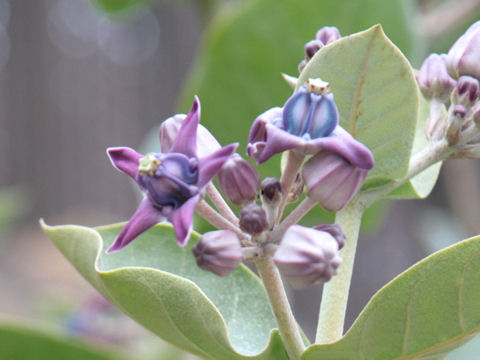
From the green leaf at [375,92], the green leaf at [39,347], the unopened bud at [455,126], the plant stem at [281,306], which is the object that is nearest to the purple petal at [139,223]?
the plant stem at [281,306]

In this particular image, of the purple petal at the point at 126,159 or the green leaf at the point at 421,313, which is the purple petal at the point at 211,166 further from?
the green leaf at the point at 421,313

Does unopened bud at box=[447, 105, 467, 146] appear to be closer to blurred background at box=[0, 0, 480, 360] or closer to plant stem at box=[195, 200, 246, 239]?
plant stem at box=[195, 200, 246, 239]

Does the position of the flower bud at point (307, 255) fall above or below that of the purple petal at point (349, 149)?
below

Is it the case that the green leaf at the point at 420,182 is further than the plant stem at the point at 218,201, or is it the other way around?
the green leaf at the point at 420,182

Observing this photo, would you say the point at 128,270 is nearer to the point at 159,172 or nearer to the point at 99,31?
the point at 159,172

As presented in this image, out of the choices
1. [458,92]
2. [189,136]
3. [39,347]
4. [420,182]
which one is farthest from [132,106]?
[189,136]

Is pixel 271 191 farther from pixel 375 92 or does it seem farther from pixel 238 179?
pixel 375 92

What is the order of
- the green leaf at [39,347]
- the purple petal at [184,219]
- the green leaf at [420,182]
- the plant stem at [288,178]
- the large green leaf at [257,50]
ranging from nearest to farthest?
the purple petal at [184,219], the plant stem at [288,178], the green leaf at [420,182], the green leaf at [39,347], the large green leaf at [257,50]
